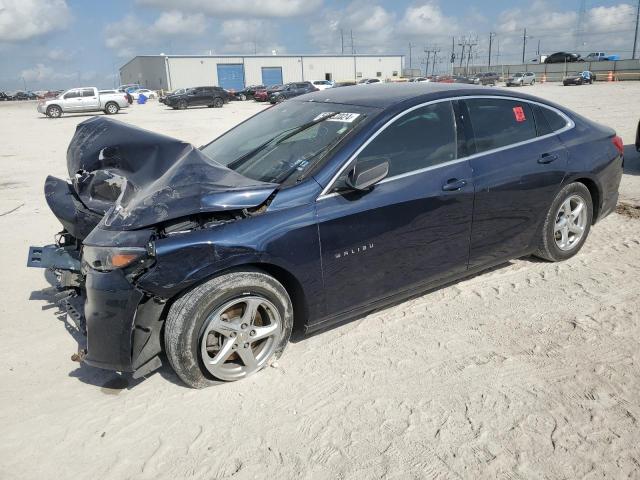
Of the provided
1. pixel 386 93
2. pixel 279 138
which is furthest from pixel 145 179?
pixel 386 93

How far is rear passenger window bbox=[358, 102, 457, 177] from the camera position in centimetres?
338

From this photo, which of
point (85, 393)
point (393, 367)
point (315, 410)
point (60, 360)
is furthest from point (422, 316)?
point (60, 360)

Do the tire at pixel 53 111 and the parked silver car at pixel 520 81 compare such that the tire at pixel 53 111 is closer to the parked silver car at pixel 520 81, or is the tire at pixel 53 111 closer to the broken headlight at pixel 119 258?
the broken headlight at pixel 119 258

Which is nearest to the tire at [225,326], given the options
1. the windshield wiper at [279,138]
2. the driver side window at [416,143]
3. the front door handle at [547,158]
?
the driver side window at [416,143]

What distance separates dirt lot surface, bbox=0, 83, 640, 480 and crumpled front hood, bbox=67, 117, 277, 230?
1.11 meters

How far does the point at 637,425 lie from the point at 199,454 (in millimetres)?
2329

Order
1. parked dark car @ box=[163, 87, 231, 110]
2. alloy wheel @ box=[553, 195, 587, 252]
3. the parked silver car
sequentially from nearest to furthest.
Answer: alloy wheel @ box=[553, 195, 587, 252], parked dark car @ box=[163, 87, 231, 110], the parked silver car

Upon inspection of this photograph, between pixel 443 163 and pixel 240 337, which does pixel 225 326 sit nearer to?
pixel 240 337

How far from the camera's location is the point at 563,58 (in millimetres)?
66250

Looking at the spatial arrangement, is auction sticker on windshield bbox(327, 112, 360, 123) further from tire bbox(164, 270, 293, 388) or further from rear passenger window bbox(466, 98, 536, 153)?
tire bbox(164, 270, 293, 388)

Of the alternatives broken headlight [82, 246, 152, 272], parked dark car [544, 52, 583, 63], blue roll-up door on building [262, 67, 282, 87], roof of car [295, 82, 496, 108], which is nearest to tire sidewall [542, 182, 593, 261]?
roof of car [295, 82, 496, 108]

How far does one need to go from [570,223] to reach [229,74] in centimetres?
7689

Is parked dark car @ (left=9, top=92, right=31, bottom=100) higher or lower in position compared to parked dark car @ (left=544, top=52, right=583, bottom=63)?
lower

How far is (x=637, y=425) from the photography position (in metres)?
2.64
